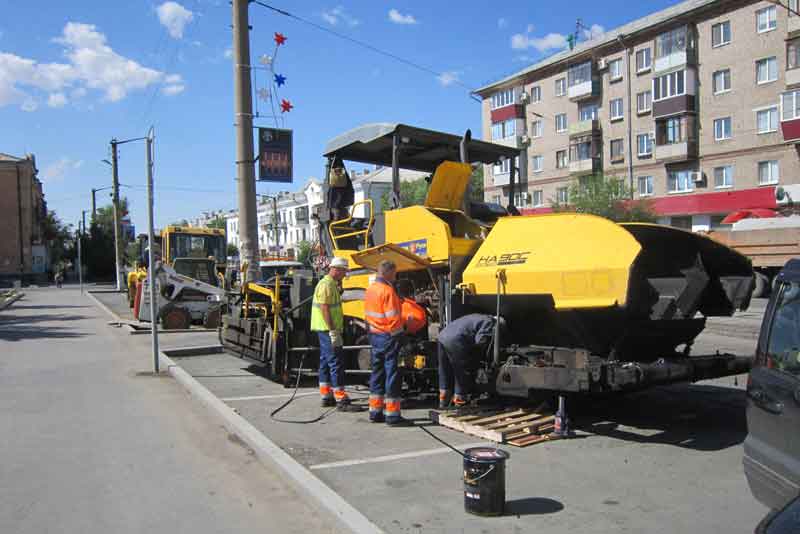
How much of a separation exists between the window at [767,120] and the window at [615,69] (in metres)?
10.1

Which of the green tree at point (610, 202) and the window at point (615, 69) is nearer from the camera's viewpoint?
the green tree at point (610, 202)

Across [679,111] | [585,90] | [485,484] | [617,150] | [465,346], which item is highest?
[585,90]

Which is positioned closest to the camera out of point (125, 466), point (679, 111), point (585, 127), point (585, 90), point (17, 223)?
point (125, 466)

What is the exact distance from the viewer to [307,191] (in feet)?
284

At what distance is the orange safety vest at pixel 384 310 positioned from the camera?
22.7 ft

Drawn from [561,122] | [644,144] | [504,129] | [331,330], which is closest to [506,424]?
[331,330]

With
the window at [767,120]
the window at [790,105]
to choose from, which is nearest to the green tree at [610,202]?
the window at [767,120]

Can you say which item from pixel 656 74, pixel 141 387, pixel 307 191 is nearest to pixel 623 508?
pixel 141 387

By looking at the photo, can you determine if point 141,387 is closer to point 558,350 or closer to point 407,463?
point 407,463

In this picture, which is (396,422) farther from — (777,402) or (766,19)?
(766,19)

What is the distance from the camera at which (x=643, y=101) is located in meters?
40.9

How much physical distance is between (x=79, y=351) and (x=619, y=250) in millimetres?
11788

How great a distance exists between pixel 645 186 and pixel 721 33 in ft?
30.7

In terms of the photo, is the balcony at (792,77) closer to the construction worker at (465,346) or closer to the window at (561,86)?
the window at (561,86)
